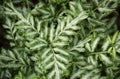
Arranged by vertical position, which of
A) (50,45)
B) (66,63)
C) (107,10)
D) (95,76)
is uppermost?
(107,10)

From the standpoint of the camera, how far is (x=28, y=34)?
1.78m

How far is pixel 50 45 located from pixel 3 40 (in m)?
1.07

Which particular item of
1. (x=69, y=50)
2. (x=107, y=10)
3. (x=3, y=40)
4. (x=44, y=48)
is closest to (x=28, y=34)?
(x=44, y=48)

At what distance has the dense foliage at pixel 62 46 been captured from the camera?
1.66 m

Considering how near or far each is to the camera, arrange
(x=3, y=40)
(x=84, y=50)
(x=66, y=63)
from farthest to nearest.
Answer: (x=3, y=40)
(x=84, y=50)
(x=66, y=63)

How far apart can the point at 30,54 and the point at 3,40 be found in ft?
2.49

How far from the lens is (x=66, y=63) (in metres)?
1.62

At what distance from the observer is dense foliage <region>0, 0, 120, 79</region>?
166 cm

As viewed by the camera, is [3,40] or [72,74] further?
[3,40]

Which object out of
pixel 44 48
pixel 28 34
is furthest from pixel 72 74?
pixel 28 34

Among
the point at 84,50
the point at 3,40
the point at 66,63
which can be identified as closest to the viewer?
the point at 66,63

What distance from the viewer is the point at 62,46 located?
5.49ft

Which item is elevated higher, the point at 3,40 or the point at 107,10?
the point at 107,10

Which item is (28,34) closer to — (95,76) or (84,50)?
(84,50)
